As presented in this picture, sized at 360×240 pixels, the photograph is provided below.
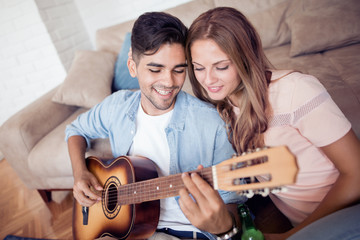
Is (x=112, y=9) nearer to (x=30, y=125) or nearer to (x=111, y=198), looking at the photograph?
(x=30, y=125)

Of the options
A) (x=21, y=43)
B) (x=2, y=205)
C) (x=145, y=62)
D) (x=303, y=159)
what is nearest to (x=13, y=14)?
(x=21, y=43)

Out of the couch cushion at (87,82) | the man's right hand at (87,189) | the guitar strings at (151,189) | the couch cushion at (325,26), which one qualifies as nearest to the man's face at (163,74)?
A: the guitar strings at (151,189)

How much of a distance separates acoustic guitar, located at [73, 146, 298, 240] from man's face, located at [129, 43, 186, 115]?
280mm

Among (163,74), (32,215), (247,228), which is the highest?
(163,74)

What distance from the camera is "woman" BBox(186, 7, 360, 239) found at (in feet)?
2.57

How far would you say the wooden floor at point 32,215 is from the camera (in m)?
1.82

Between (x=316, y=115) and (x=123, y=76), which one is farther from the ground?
(x=123, y=76)

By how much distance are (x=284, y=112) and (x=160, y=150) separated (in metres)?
0.56

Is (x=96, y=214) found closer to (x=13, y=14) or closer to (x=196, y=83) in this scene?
(x=196, y=83)

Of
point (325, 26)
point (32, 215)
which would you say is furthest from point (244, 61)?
point (32, 215)

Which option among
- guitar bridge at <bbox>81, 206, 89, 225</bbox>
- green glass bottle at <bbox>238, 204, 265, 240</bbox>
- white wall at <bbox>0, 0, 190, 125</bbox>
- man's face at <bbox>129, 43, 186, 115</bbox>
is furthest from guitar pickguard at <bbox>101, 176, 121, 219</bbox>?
white wall at <bbox>0, 0, 190, 125</bbox>

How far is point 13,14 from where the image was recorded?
257 centimetres

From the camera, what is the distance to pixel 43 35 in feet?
8.59

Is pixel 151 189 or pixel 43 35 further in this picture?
pixel 43 35
